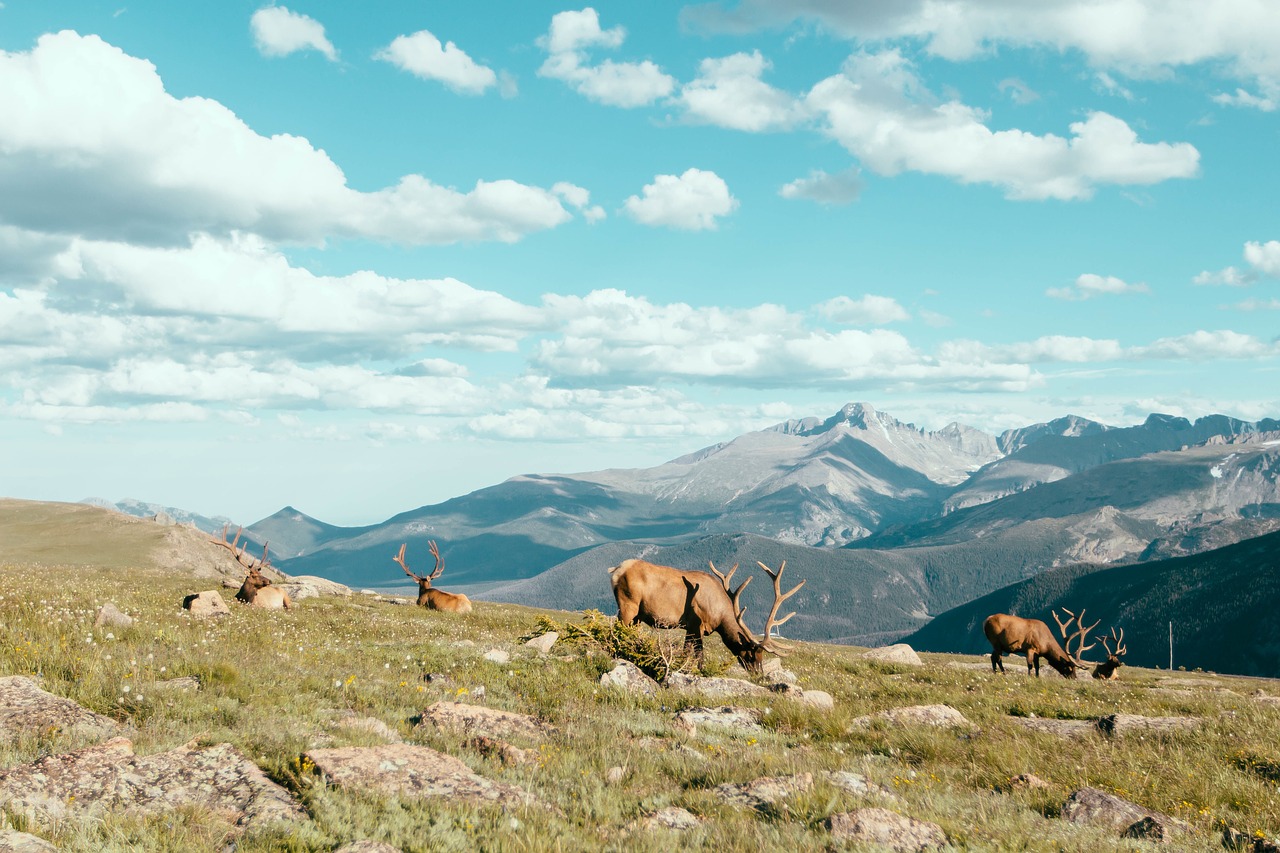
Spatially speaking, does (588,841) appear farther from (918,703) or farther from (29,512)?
(29,512)

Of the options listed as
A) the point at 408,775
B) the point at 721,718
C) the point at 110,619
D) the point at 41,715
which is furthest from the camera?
the point at 110,619

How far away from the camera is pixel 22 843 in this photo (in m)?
5.51

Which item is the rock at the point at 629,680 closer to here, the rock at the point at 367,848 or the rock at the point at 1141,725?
the rock at the point at 1141,725

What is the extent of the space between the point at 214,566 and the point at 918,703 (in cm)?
12170

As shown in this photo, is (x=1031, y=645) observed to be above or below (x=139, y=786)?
below

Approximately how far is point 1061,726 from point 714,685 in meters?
6.71

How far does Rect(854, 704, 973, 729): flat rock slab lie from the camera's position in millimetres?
14164

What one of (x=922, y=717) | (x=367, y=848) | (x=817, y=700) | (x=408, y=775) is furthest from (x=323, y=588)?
(x=367, y=848)

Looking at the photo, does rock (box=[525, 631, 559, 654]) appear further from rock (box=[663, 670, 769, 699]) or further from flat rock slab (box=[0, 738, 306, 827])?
flat rock slab (box=[0, 738, 306, 827])

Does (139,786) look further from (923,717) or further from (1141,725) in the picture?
(1141,725)

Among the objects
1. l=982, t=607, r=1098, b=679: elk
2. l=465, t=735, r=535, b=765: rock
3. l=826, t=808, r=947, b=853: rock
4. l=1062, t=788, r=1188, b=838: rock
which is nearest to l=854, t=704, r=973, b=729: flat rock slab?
l=1062, t=788, r=1188, b=838: rock

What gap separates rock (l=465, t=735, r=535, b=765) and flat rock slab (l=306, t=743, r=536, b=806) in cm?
73

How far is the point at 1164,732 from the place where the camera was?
13.8 metres

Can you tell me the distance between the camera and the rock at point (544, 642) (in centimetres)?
1925
